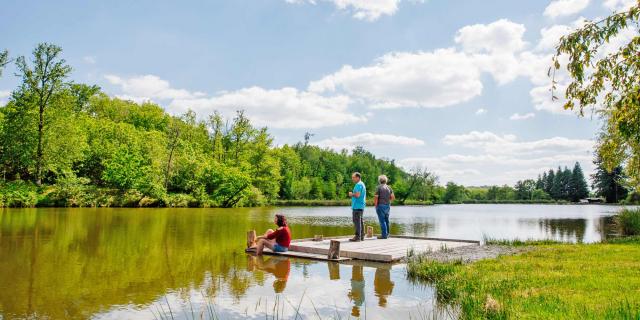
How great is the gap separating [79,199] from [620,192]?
3803 inches

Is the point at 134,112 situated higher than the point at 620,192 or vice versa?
the point at 134,112

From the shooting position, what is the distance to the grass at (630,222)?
74.8ft

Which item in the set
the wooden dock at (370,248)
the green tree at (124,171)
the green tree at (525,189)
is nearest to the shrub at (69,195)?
the green tree at (124,171)

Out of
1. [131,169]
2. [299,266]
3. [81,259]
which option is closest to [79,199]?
[131,169]

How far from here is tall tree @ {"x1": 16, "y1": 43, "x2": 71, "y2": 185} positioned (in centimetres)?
4503

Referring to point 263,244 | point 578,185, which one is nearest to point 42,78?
point 263,244

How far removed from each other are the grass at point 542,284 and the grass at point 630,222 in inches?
506

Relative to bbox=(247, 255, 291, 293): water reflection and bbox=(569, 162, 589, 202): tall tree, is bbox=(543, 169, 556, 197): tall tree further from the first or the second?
bbox=(247, 255, 291, 293): water reflection

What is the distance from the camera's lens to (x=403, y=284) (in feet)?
29.4

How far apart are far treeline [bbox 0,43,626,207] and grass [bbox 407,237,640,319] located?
2731 centimetres

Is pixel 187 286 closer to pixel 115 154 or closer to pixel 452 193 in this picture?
pixel 115 154

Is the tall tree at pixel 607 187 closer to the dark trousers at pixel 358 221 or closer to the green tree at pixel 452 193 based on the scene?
the green tree at pixel 452 193

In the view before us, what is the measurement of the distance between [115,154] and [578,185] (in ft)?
342

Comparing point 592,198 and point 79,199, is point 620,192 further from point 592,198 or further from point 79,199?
point 79,199
